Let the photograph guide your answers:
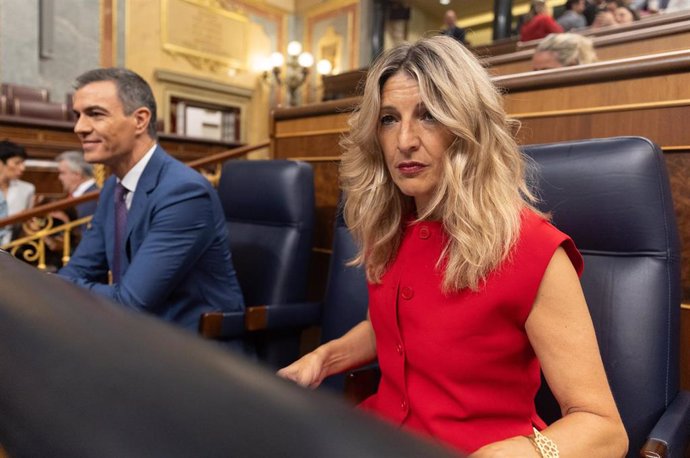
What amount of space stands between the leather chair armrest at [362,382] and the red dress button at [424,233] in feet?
0.85

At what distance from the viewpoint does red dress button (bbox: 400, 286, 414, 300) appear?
0.77 metres

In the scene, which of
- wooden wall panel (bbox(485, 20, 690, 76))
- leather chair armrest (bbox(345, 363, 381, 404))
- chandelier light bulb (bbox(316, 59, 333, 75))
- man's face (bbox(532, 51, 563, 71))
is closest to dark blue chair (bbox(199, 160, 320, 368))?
leather chair armrest (bbox(345, 363, 381, 404))

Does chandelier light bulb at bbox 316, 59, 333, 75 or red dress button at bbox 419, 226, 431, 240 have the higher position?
chandelier light bulb at bbox 316, 59, 333, 75

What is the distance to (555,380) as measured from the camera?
2.06 feet

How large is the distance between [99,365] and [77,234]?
9.91 feet

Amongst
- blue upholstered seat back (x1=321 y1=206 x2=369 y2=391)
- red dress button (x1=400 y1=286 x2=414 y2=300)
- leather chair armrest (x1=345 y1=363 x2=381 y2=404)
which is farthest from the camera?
blue upholstered seat back (x1=321 y1=206 x2=369 y2=391)

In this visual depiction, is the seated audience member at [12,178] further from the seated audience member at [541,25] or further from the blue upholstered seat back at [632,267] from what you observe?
the seated audience member at [541,25]

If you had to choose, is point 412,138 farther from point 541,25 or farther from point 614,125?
point 541,25

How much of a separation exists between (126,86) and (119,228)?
1.19ft

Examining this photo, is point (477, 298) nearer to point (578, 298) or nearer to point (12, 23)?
point (578, 298)

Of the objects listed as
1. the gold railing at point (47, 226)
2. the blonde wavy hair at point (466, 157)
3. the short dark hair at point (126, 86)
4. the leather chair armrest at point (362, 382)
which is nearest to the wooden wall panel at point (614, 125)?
the blonde wavy hair at point (466, 157)

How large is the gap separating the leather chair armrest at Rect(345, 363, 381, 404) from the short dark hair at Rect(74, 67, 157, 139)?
0.91 meters

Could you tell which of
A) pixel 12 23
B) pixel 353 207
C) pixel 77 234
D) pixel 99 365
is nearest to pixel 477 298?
pixel 353 207

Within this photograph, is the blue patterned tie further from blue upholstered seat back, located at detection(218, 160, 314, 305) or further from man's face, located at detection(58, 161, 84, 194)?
man's face, located at detection(58, 161, 84, 194)
